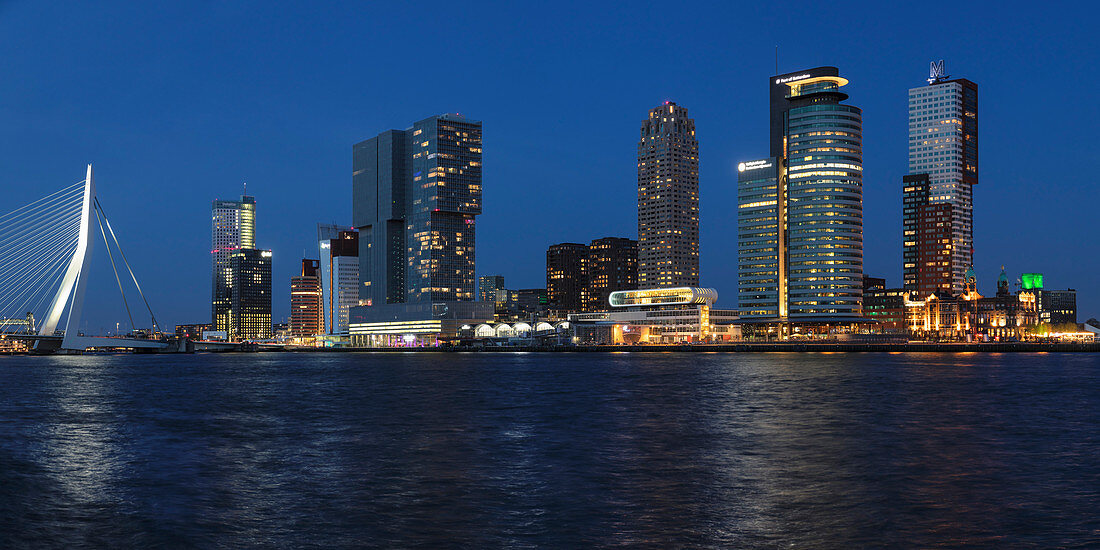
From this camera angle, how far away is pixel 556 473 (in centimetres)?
3488

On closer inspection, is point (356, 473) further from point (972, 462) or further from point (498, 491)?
point (972, 462)

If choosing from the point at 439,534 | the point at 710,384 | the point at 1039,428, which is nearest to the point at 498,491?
the point at 439,534

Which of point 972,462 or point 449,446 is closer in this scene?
point 972,462

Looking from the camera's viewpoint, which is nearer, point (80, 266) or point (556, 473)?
point (556, 473)

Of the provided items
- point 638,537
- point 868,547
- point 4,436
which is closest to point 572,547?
point 638,537

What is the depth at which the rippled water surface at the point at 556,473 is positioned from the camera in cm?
2505

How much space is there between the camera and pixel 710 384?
92.4 metres

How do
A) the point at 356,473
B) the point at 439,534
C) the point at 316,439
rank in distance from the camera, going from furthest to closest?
the point at 316,439 → the point at 356,473 → the point at 439,534

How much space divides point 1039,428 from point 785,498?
2898cm

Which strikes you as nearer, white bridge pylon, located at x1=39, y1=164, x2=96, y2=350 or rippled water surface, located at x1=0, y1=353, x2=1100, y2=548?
rippled water surface, located at x1=0, y1=353, x2=1100, y2=548

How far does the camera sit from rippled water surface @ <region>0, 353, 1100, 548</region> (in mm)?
25047

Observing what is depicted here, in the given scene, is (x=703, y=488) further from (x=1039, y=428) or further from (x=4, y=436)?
(x=4, y=436)

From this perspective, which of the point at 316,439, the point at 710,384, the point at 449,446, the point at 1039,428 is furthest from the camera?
the point at 710,384

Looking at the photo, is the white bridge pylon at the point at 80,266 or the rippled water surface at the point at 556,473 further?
the white bridge pylon at the point at 80,266
